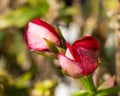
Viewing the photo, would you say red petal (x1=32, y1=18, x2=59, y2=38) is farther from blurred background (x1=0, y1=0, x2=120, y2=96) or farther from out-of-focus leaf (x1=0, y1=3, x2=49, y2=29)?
out-of-focus leaf (x1=0, y1=3, x2=49, y2=29)

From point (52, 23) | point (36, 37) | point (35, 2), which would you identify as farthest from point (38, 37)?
point (35, 2)

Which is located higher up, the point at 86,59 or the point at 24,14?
the point at 86,59

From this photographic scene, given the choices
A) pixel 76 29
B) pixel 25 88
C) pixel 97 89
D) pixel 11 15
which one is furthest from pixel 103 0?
pixel 97 89

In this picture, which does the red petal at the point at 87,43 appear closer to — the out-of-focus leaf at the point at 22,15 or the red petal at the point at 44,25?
the red petal at the point at 44,25

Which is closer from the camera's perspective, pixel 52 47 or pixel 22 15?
pixel 52 47

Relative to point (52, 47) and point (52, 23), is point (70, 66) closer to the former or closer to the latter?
point (52, 47)

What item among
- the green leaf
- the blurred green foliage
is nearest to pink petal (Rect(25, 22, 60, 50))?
Result: the green leaf

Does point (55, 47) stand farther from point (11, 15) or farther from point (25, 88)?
point (11, 15)

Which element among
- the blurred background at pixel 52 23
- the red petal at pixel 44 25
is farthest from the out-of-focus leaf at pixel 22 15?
the red petal at pixel 44 25

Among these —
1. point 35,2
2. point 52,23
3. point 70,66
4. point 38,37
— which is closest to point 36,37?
point 38,37
